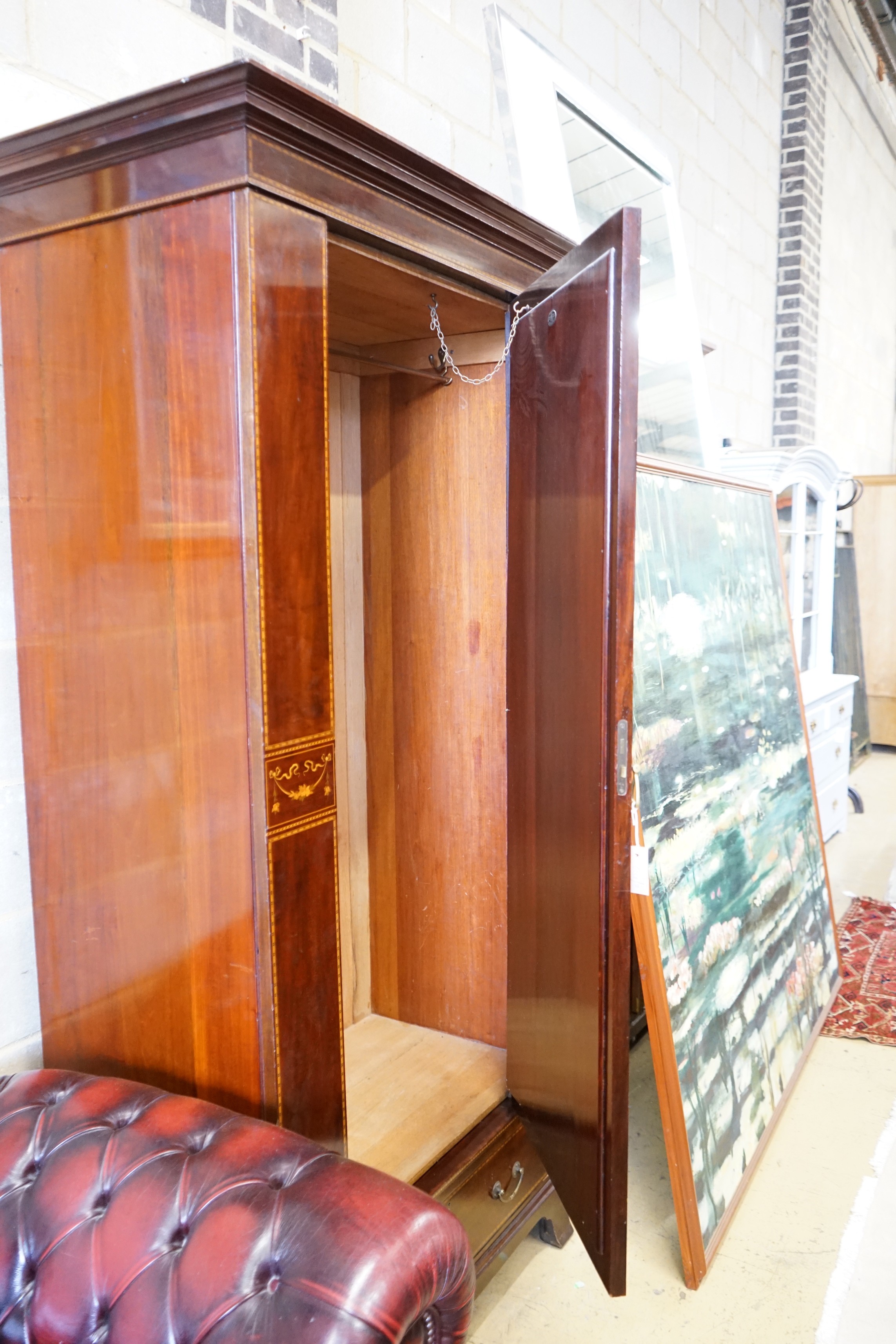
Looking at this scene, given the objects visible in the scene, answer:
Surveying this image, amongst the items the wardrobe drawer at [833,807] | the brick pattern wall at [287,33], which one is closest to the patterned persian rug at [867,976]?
the wardrobe drawer at [833,807]

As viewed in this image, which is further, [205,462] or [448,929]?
[448,929]

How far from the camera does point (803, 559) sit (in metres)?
4.17

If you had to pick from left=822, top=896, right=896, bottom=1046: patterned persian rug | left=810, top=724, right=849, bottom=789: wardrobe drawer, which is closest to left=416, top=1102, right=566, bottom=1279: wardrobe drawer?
left=822, top=896, right=896, bottom=1046: patterned persian rug

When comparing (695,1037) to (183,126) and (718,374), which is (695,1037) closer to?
(183,126)

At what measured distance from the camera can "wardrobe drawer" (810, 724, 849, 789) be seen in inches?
172

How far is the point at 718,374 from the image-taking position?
4.42m

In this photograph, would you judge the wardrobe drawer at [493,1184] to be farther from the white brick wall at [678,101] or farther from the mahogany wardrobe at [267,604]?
the white brick wall at [678,101]

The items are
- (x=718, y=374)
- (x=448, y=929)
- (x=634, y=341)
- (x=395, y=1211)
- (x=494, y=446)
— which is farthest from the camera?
(x=718, y=374)

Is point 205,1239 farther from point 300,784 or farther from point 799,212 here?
point 799,212

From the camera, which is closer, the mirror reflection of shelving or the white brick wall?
the white brick wall

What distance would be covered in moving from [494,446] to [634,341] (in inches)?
28.1

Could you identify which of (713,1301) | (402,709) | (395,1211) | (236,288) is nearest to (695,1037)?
(713,1301)

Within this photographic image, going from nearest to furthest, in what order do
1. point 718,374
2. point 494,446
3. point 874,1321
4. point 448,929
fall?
1. point 874,1321
2. point 494,446
3. point 448,929
4. point 718,374

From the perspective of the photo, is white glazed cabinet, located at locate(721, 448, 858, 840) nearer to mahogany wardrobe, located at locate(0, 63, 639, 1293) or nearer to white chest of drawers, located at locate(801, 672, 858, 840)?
white chest of drawers, located at locate(801, 672, 858, 840)
